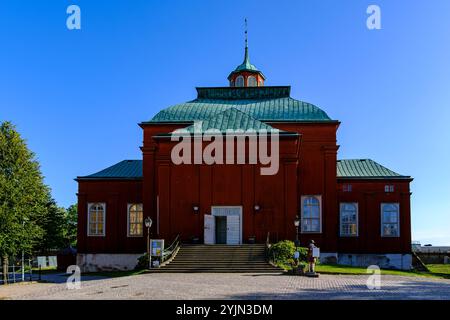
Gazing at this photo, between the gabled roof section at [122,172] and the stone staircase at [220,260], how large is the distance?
1191 cm

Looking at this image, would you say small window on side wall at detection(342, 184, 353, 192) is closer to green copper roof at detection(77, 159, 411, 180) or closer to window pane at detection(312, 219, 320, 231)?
green copper roof at detection(77, 159, 411, 180)

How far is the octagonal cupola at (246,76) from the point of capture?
50031 millimetres

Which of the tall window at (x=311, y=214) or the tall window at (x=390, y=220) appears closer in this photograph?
the tall window at (x=311, y=214)

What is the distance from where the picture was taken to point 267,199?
3397cm

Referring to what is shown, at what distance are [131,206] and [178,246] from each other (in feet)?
35.6

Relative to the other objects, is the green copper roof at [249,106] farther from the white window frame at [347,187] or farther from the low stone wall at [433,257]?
the low stone wall at [433,257]

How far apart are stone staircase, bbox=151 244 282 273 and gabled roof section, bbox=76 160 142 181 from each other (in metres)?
11.9

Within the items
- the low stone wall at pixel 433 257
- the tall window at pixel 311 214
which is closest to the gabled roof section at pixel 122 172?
the tall window at pixel 311 214

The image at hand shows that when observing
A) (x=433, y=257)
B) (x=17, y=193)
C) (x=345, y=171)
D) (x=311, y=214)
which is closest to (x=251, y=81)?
(x=345, y=171)

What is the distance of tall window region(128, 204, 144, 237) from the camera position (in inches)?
1636

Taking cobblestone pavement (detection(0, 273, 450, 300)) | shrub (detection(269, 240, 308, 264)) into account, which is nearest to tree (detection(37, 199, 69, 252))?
shrub (detection(269, 240, 308, 264))

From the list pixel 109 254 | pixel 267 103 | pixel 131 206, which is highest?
pixel 267 103
